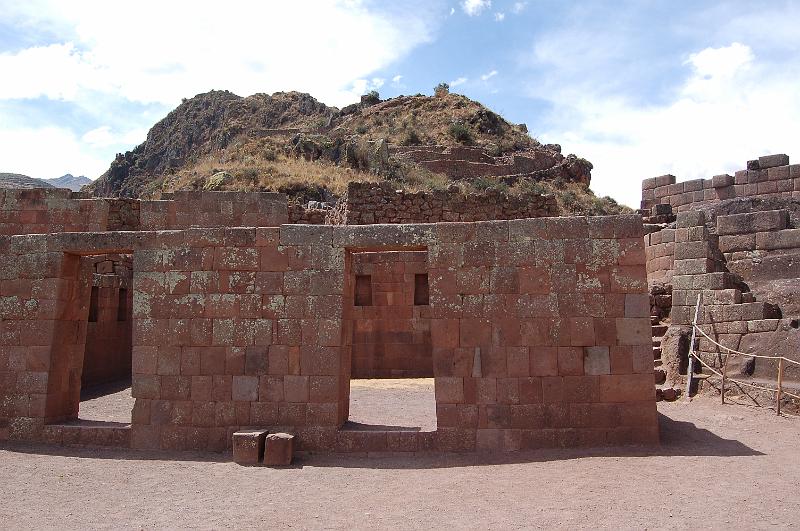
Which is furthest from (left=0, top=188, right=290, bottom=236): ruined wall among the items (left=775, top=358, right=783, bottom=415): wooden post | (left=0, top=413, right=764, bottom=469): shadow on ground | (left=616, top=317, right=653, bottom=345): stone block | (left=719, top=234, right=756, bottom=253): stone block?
(left=775, top=358, right=783, bottom=415): wooden post

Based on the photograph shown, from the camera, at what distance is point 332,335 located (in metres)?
8.45

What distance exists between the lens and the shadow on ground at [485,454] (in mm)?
7719

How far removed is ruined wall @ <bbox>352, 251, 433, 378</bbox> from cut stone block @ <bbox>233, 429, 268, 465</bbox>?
7.39 m

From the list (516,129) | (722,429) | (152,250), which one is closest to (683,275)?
(722,429)

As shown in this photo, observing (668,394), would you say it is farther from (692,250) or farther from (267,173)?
(267,173)

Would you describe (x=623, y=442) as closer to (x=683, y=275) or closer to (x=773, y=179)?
(x=683, y=275)

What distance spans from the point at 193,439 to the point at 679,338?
340 inches

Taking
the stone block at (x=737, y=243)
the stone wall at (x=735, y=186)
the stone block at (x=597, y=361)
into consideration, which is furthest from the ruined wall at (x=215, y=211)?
the stone wall at (x=735, y=186)

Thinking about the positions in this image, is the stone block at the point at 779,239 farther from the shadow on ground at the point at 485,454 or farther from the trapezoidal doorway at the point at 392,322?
the trapezoidal doorway at the point at 392,322

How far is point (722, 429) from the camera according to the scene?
29.0ft

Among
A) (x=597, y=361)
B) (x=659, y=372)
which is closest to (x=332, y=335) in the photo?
(x=597, y=361)

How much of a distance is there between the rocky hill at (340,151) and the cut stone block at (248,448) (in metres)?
13.7

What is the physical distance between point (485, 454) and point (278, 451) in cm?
264

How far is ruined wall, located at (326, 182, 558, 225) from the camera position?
17344mm
